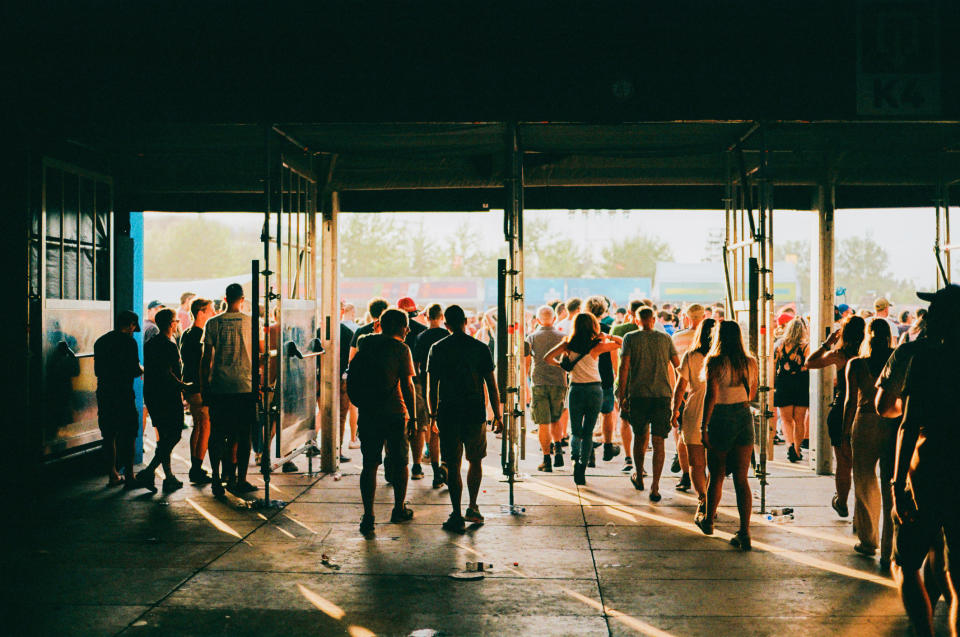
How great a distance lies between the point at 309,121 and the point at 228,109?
0.69 meters

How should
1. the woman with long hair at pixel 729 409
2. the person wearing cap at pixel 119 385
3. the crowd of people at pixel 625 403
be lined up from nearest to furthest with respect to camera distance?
the crowd of people at pixel 625 403, the woman with long hair at pixel 729 409, the person wearing cap at pixel 119 385

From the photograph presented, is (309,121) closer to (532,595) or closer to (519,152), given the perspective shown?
(519,152)

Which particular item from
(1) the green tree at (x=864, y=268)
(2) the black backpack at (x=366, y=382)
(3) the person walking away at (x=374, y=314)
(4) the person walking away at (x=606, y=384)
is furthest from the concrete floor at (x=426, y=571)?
(1) the green tree at (x=864, y=268)

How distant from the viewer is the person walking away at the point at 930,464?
4230 mm

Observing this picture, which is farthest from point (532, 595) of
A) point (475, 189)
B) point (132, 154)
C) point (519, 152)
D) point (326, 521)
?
point (132, 154)

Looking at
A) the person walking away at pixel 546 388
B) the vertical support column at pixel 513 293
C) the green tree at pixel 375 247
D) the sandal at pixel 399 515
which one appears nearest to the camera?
the sandal at pixel 399 515

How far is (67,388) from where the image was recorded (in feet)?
30.0

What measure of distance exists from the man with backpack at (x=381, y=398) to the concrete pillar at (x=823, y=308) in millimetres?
5135

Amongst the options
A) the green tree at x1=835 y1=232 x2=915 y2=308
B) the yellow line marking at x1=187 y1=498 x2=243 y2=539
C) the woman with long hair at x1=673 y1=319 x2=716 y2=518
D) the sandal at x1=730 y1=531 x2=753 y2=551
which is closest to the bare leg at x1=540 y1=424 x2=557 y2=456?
the woman with long hair at x1=673 y1=319 x2=716 y2=518

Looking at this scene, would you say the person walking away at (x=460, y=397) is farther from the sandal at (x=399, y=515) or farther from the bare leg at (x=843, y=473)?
the bare leg at (x=843, y=473)

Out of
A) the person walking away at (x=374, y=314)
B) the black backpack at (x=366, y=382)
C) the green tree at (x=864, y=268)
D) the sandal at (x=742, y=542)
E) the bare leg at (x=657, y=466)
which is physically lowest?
the sandal at (x=742, y=542)

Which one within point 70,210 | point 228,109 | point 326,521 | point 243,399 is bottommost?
point 326,521

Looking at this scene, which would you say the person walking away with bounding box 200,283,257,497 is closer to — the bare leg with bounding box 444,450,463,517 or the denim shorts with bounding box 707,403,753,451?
the bare leg with bounding box 444,450,463,517

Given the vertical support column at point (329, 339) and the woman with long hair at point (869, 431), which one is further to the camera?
the vertical support column at point (329, 339)
